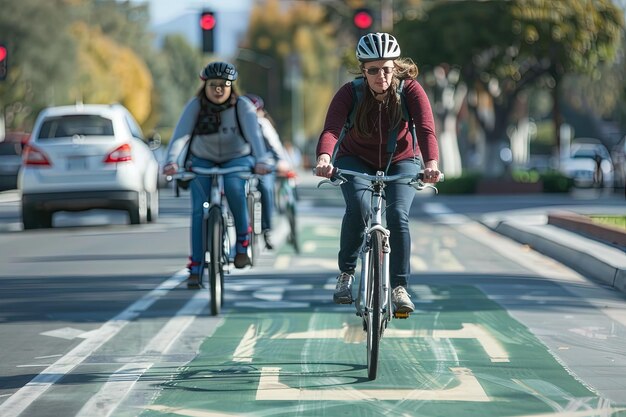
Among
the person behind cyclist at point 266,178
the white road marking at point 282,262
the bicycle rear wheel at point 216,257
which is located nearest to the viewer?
the bicycle rear wheel at point 216,257

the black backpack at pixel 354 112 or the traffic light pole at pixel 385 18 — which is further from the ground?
the traffic light pole at pixel 385 18

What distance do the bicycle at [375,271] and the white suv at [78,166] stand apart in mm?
13106

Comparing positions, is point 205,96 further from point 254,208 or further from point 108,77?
point 108,77

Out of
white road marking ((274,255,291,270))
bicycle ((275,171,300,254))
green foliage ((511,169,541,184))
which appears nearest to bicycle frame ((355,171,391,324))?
white road marking ((274,255,291,270))

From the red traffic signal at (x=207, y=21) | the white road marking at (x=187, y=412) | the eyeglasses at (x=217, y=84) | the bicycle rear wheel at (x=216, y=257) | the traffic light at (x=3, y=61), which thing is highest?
the red traffic signal at (x=207, y=21)

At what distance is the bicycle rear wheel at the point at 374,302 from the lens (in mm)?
7703

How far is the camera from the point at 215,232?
10.9 metres

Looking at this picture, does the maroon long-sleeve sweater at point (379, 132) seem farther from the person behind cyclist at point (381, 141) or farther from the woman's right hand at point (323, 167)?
the woman's right hand at point (323, 167)

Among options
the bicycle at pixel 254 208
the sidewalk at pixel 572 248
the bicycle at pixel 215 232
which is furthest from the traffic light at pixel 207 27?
the bicycle at pixel 215 232

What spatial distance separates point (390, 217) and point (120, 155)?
43.9ft

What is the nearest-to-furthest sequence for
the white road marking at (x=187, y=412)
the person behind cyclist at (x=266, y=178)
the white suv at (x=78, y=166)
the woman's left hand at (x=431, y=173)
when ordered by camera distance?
the white road marking at (x=187, y=412) < the woman's left hand at (x=431, y=173) < the person behind cyclist at (x=266, y=178) < the white suv at (x=78, y=166)

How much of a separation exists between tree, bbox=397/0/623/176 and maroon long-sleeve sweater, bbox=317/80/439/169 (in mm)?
29198

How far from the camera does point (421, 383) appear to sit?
25.3 feet

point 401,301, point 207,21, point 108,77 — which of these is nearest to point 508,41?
point 207,21
